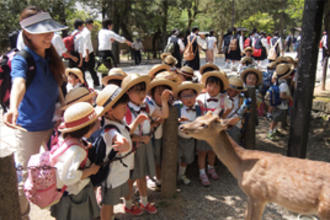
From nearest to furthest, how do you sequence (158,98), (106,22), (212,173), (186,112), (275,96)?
(158,98) < (186,112) < (212,173) < (275,96) < (106,22)

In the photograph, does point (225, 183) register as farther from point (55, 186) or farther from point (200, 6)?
point (200, 6)

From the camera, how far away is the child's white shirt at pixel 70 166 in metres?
2.28

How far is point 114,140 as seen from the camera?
266cm

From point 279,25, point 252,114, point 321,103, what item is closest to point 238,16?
point 279,25

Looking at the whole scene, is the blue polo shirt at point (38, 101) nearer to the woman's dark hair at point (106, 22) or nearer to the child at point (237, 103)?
the child at point (237, 103)

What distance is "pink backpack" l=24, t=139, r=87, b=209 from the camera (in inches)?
86.6

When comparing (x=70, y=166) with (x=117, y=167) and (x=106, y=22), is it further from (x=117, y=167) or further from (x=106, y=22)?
(x=106, y=22)

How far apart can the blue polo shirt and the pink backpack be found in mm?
635

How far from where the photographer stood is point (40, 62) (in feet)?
9.22

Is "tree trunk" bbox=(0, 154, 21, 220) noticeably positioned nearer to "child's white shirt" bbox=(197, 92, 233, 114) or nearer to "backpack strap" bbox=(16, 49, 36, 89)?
"backpack strap" bbox=(16, 49, 36, 89)

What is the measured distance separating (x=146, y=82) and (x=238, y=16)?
3227 cm

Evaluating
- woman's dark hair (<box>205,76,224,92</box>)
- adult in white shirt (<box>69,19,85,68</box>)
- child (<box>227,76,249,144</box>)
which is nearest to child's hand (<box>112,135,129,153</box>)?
woman's dark hair (<box>205,76,224,92</box>)

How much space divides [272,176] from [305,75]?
5.69ft

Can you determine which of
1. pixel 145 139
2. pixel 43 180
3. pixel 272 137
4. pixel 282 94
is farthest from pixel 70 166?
pixel 272 137
